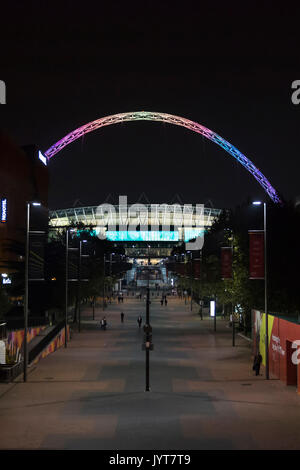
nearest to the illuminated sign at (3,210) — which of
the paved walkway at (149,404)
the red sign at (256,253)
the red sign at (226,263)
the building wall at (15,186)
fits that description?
the building wall at (15,186)

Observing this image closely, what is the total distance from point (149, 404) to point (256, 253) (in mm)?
14027

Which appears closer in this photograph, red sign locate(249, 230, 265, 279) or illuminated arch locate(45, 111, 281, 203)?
red sign locate(249, 230, 265, 279)

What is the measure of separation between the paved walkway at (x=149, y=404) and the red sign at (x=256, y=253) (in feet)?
20.1

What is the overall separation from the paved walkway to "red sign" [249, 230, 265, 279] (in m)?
6.11

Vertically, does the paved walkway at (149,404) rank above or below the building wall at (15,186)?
below

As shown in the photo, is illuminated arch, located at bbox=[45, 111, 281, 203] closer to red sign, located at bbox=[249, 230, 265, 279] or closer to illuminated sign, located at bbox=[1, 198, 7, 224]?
illuminated sign, located at bbox=[1, 198, 7, 224]

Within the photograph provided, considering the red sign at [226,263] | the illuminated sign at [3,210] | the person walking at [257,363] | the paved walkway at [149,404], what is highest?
the illuminated sign at [3,210]

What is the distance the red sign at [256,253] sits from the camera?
40.0m

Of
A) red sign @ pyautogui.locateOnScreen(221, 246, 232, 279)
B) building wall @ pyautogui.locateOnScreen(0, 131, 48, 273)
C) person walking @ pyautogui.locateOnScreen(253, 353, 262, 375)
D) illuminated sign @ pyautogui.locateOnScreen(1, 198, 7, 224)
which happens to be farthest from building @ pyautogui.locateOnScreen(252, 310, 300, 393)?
illuminated sign @ pyautogui.locateOnScreen(1, 198, 7, 224)

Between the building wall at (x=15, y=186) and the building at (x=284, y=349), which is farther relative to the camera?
the building wall at (x=15, y=186)

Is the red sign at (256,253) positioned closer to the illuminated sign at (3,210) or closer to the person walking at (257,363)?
the person walking at (257,363)

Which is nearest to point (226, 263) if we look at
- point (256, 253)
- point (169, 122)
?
point (256, 253)

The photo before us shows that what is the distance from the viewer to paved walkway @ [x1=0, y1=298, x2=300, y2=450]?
21.8 meters
